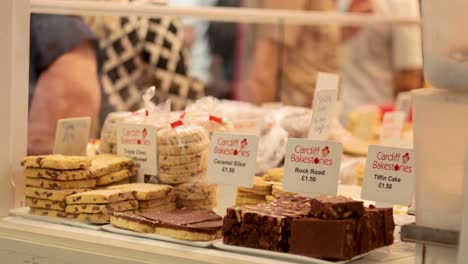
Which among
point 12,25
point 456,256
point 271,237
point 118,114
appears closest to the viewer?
point 456,256

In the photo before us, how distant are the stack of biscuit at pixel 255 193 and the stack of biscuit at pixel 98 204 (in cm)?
34

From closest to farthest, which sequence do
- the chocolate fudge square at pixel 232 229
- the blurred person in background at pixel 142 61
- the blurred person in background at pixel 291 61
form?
the chocolate fudge square at pixel 232 229, the blurred person in background at pixel 142 61, the blurred person in background at pixel 291 61

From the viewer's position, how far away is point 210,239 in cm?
201

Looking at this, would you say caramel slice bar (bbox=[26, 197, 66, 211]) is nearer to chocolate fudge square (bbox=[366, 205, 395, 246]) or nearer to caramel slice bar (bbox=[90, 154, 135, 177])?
caramel slice bar (bbox=[90, 154, 135, 177])

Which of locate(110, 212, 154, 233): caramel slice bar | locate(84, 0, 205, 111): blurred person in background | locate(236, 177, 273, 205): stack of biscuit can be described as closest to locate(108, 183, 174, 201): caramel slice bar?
locate(110, 212, 154, 233): caramel slice bar

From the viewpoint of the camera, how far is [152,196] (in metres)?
2.25

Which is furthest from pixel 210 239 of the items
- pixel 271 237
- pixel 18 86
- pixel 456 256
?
pixel 18 86

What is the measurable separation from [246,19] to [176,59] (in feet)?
1.30

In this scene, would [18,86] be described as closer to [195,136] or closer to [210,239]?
[195,136]

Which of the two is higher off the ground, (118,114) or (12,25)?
(12,25)

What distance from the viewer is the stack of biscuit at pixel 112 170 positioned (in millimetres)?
2336

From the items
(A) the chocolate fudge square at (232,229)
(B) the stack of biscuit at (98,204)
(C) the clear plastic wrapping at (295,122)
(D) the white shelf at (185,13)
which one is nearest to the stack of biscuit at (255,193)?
(B) the stack of biscuit at (98,204)

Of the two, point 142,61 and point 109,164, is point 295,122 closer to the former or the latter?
point 109,164

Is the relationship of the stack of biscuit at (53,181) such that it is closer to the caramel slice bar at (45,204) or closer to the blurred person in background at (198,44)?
the caramel slice bar at (45,204)
